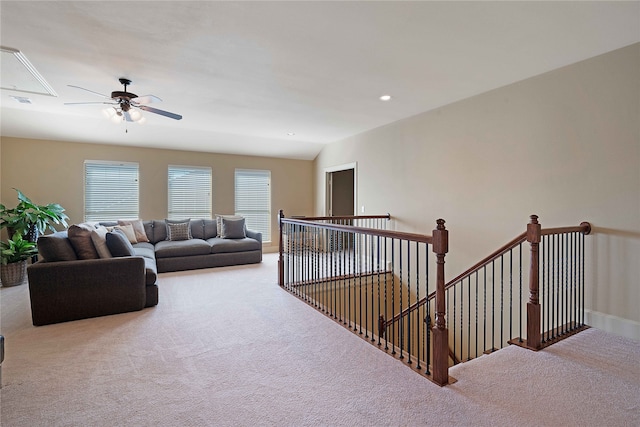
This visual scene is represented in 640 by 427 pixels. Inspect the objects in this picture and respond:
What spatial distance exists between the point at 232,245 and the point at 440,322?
4527 mm

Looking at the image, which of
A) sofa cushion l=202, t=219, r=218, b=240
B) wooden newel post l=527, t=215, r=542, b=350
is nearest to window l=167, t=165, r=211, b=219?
sofa cushion l=202, t=219, r=218, b=240

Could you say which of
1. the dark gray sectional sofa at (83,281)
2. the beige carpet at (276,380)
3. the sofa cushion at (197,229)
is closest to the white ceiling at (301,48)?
the dark gray sectional sofa at (83,281)

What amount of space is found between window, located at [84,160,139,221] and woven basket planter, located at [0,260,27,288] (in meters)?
1.53

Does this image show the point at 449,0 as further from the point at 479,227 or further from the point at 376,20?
the point at 479,227

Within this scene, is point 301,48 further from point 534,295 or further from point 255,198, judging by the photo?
point 255,198

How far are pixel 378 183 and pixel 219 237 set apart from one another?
3418mm

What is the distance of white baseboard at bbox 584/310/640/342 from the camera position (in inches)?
109

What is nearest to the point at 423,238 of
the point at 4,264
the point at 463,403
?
the point at 463,403

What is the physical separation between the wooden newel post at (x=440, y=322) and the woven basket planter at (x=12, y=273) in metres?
5.84

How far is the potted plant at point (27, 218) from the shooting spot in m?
4.85

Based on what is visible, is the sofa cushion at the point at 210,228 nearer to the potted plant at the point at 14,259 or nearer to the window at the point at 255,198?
the window at the point at 255,198

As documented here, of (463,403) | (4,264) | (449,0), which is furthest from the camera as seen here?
(4,264)

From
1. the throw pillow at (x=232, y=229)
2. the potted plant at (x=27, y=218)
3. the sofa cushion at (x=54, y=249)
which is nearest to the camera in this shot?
the sofa cushion at (x=54, y=249)

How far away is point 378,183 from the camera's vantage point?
5805mm
